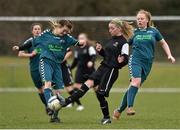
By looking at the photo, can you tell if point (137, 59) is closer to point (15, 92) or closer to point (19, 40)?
point (19, 40)

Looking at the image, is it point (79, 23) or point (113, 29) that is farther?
point (79, 23)

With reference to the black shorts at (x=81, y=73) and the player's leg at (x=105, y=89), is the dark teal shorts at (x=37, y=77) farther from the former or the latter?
the black shorts at (x=81, y=73)

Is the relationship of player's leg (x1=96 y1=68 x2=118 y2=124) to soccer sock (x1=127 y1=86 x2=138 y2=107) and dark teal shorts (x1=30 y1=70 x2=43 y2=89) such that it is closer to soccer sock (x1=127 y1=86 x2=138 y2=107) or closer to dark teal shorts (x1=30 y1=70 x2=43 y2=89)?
soccer sock (x1=127 y1=86 x2=138 y2=107)

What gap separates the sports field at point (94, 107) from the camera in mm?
13820

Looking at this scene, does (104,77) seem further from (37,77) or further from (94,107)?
(94,107)

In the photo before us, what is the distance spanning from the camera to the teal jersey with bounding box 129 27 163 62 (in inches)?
567

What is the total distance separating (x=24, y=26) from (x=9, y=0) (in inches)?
321

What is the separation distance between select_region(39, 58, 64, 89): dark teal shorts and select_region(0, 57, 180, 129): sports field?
811 mm

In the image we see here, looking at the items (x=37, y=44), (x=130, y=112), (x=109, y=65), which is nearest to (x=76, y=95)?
(x=109, y=65)

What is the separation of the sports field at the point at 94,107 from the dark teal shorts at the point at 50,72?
81 cm

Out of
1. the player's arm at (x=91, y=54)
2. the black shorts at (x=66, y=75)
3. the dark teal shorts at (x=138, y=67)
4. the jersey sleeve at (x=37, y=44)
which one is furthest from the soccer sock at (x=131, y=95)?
the player's arm at (x=91, y=54)

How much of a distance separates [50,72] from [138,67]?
5.62ft

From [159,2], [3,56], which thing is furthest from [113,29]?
[159,2]

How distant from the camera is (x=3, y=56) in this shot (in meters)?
26.5
